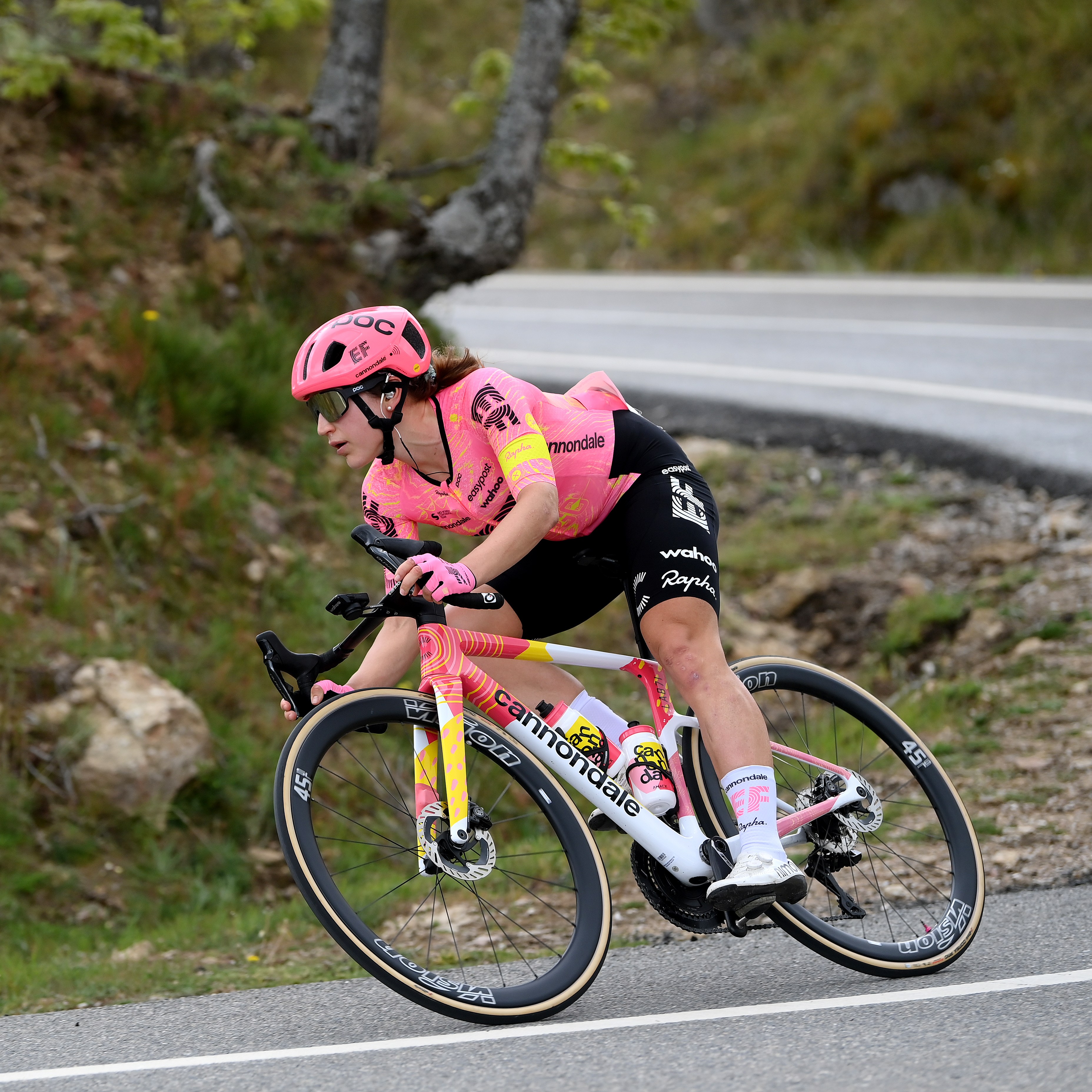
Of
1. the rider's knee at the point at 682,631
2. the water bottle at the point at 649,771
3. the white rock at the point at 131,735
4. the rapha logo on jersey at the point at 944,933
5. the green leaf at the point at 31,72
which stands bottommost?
the white rock at the point at 131,735

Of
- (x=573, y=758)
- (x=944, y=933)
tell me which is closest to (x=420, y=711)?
(x=573, y=758)

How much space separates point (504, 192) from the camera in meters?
9.77

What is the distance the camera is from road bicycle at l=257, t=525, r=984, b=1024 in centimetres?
357

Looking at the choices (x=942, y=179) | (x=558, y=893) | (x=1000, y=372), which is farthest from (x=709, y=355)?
(x=558, y=893)

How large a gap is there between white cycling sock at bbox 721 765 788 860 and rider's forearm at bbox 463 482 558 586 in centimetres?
91

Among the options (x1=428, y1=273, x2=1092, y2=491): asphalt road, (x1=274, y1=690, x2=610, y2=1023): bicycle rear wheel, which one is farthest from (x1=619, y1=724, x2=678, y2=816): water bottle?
(x1=428, y1=273, x2=1092, y2=491): asphalt road

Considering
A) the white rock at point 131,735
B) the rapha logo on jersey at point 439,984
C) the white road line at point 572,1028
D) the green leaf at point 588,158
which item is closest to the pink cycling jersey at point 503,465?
the rapha logo on jersey at point 439,984

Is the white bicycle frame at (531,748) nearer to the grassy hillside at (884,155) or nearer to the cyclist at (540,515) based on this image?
the cyclist at (540,515)

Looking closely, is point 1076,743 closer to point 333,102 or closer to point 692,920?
point 692,920

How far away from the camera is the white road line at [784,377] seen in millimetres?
10492

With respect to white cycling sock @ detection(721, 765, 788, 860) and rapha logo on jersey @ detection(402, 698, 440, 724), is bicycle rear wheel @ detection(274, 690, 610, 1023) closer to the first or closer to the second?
rapha logo on jersey @ detection(402, 698, 440, 724)

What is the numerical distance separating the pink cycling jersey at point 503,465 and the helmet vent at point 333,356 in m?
0.32

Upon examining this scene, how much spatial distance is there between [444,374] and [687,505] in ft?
2.69

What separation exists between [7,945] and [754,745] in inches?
127
